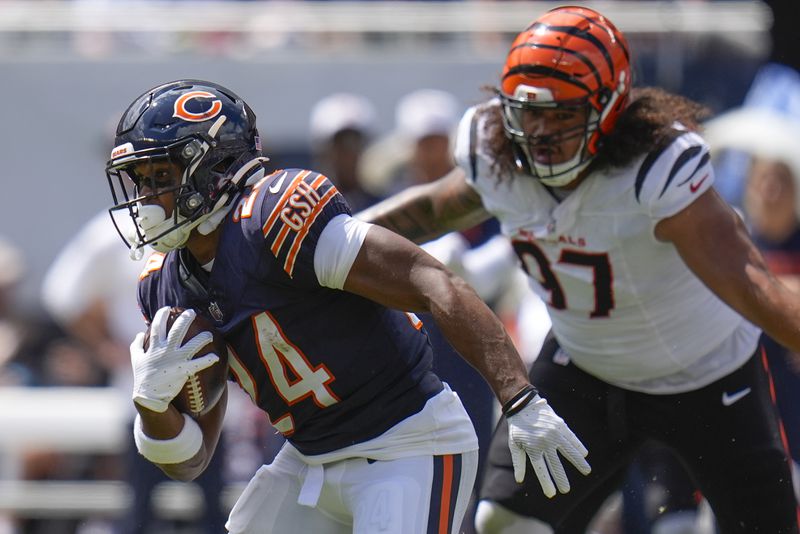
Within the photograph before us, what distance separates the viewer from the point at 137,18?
9.59 m

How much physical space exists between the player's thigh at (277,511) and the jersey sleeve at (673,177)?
49.0 inches

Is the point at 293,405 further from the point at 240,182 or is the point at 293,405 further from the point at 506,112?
the point at 506,112

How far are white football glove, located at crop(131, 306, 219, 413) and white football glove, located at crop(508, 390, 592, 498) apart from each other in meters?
0.78

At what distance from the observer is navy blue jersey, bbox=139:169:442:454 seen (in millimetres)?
3455

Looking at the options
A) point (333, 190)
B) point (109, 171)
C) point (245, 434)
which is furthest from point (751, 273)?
point (245, 434)

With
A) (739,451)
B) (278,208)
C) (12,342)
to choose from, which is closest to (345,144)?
(12,342)

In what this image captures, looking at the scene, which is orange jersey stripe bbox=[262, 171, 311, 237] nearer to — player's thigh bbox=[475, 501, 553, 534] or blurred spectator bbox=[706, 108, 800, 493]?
player's thigh bbox=[475, 501, 553, 534]

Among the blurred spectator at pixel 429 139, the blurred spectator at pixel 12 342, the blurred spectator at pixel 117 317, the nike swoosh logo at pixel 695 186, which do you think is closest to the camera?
the nike swoosh logo at pixel 695 186

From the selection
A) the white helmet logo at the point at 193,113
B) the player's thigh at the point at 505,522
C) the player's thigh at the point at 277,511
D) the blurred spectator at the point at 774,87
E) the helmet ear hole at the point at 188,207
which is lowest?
the blurred spectator at the point at 774,87

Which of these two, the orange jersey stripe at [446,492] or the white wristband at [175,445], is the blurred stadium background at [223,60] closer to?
→ the orange jersey stripe at [446,492]

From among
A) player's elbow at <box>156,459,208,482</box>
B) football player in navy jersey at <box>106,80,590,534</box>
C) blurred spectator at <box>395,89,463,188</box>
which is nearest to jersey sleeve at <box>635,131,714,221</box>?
football player in navy jersey at <box>106,80,590,534</box>

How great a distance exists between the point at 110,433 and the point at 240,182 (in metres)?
3.56

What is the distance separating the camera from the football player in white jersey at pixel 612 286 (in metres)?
4.13

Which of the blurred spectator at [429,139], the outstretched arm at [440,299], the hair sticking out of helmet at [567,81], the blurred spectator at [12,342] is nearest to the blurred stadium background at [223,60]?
the blurred spectator at [12,342]
